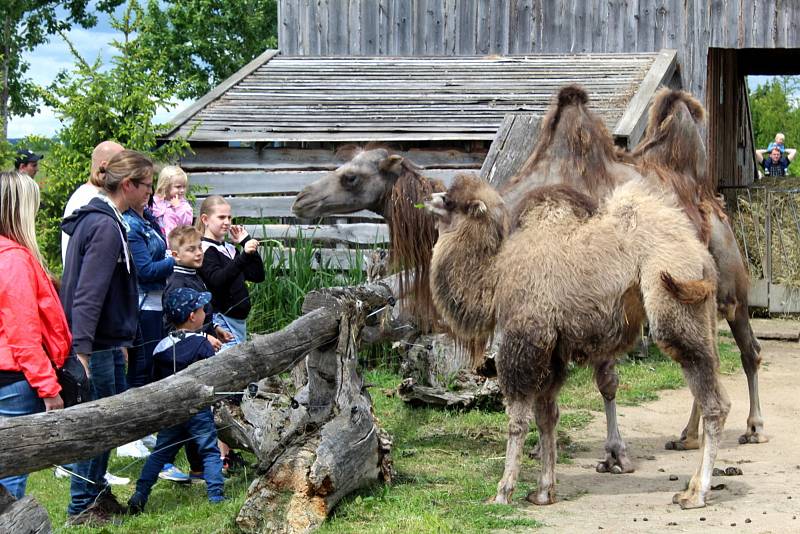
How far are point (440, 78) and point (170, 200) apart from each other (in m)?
6.74

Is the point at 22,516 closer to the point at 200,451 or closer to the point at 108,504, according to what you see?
the point at 108,504

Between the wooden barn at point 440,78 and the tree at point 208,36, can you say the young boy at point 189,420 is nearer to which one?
the wooden barn at point 440,78

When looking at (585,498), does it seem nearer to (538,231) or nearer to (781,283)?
(538,231)

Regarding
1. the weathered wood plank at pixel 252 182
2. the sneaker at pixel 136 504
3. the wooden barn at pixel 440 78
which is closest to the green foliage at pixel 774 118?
the wooden barn at pixel 440 78

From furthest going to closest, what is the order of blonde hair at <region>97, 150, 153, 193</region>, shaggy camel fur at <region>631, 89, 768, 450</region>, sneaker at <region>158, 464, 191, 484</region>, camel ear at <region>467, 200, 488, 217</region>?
shaggy camel fur at <region>631, 89, 768, 450</region>, sneaker at <region>158, 464, 191, 484</region>, camel ear at <region>467, 200, 488, 217</region>, blonde hair at <region>97, 150, 153, 193</region>

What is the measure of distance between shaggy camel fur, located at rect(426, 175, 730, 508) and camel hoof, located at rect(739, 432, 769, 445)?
79.4 inches

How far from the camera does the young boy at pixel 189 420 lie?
19.9 feet

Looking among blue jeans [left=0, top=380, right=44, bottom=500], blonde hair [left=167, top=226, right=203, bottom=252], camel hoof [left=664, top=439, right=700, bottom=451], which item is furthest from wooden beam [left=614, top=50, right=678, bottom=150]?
blue jeans [left=0, top=380, right=44, bottom=500]

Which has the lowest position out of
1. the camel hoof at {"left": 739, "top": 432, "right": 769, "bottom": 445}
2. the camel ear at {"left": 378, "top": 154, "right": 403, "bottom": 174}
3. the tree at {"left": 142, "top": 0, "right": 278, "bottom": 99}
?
the camel hoof at {"left": 739, "top": 432, "right": 769, "bottom": 445}

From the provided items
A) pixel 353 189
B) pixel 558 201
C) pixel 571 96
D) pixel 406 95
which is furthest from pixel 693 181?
pixel 406 95

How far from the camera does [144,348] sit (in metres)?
6.43

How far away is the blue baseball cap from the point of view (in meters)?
6.27

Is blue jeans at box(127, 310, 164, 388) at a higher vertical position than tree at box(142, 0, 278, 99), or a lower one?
lower

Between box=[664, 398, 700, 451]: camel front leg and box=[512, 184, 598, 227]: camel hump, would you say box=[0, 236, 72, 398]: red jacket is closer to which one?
box=[512, 184, 598, 227]: camel hump
